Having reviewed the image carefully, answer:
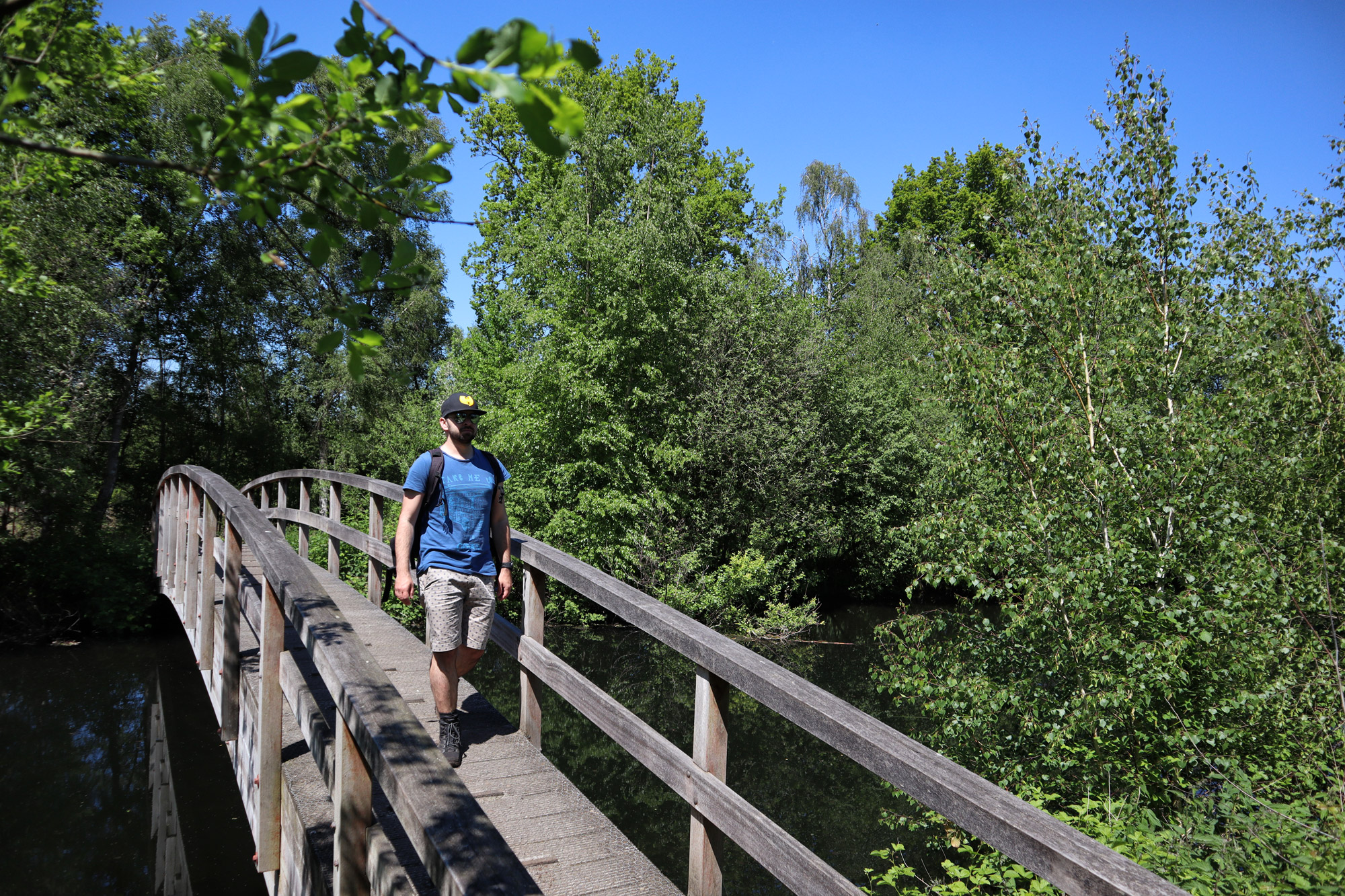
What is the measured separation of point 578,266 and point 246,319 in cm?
944

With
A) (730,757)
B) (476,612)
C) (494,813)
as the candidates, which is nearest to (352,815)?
(494,813)

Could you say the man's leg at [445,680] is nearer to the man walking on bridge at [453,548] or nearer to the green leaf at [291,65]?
the man walking on bridge at [453,548]

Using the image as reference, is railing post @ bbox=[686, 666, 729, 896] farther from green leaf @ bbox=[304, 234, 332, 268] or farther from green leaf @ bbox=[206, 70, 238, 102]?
green leaf @ bbox=[206, 70, 238, 102]

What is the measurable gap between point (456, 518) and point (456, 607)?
369 millimetres

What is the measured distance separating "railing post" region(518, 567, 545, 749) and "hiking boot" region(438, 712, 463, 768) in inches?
13.3

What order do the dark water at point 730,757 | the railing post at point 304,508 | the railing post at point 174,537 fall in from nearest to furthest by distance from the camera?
1. the railing post at point 174,537
2. the railing post at point 304,508
3. the dark water at point 730,757

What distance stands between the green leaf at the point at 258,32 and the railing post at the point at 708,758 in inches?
73.2

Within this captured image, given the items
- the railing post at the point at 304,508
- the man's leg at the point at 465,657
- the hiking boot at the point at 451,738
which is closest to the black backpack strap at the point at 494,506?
the man's leg at the point at 465,657

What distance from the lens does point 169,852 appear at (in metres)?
8.42

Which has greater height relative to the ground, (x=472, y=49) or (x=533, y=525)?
(x=472, y=49)

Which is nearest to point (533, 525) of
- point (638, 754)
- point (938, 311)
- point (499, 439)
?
point (499, 439)

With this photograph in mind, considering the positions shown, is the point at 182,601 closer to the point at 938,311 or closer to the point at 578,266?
the point at 938,311

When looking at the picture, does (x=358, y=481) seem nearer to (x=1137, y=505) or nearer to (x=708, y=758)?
(x=708, y=758)

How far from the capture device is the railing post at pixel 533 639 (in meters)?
3.78
